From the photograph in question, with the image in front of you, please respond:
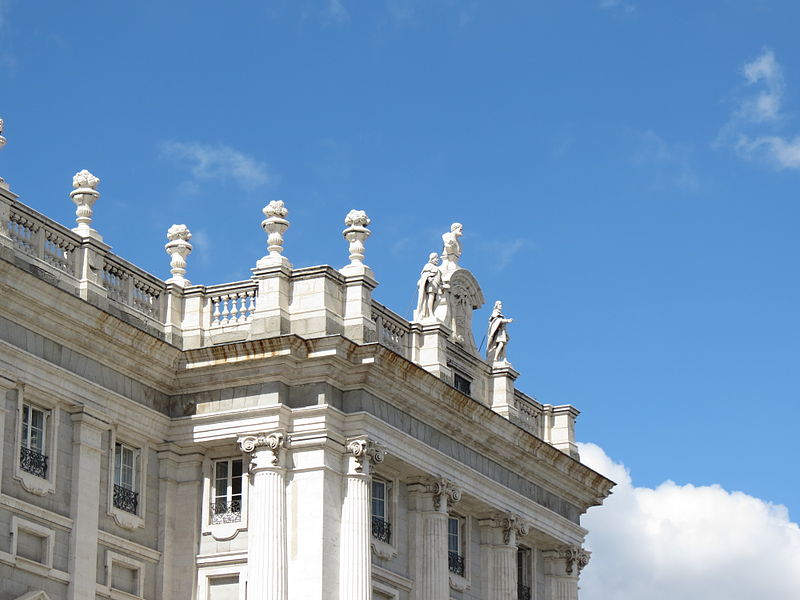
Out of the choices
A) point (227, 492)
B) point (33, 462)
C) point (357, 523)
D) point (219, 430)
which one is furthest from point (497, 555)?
point (33, 462)

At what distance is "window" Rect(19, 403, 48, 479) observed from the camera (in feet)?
147

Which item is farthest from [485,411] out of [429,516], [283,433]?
[283,433]

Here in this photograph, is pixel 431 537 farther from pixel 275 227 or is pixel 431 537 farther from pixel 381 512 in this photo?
pixel 275 227

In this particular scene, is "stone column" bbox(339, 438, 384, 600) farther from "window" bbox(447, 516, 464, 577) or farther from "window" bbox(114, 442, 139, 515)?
"window" bbox(447, 516, 464, 577)

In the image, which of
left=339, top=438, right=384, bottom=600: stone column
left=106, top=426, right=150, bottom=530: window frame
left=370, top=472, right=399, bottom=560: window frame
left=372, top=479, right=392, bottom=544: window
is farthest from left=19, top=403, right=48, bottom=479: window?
left=372, top=479, right=392, bottom=544: window

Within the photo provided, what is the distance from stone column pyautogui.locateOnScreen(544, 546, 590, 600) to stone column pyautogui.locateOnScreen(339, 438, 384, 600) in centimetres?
1174

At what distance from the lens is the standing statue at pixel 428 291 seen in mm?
55281

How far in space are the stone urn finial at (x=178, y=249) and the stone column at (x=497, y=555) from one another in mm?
10856

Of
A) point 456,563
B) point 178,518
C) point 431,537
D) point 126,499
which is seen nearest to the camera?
point 126,499

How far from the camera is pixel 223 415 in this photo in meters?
49.2

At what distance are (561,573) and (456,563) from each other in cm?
586

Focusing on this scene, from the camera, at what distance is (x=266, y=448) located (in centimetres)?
4844

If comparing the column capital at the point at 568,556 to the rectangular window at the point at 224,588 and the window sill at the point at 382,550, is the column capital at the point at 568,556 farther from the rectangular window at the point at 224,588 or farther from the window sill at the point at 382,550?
the rectangular window at the point at 224,588

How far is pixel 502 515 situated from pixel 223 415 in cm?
1000
